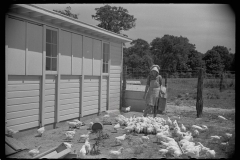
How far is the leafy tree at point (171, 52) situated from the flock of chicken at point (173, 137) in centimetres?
2982

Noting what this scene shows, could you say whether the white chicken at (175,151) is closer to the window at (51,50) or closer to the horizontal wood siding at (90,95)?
the window at (51,50)

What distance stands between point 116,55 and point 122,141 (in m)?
6.29

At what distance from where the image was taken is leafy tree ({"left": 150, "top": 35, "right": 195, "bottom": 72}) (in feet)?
126

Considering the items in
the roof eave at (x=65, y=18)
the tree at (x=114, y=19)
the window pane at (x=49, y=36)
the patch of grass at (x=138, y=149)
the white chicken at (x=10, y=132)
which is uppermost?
the tree at (x=114, y=19)

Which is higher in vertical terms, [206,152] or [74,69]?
[74,69]

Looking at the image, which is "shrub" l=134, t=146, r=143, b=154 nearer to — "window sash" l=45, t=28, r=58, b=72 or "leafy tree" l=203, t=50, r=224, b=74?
"window sash" l=45, t=28, r=58, b=72

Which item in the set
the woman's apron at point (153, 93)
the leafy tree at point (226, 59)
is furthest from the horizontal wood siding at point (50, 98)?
the leafy tree at point (226, 59)

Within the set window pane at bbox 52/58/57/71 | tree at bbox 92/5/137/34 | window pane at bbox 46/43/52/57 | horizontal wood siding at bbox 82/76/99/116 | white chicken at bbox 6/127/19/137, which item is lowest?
white chicken at bbox 6/127/19/137

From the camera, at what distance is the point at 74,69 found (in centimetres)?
854

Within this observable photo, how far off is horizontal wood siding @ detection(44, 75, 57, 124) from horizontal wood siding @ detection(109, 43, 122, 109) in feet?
13.3

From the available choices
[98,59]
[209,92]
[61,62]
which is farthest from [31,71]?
[209,92]

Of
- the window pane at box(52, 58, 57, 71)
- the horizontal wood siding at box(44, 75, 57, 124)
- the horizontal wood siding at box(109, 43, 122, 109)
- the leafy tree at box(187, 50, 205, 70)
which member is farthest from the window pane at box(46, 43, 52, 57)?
the leafy tree at box(187, 50, 205, 70)

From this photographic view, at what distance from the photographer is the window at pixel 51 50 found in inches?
289
